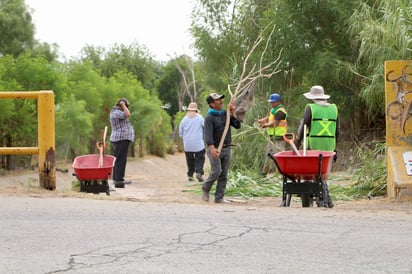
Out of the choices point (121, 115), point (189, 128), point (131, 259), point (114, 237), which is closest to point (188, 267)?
point (131, 259)

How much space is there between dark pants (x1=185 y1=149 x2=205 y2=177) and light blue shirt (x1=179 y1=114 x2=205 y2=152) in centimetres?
15

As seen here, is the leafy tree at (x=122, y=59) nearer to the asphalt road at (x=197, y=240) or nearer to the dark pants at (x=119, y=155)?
the dark pants at (x=119, y=155)

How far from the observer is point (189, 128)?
1920cm

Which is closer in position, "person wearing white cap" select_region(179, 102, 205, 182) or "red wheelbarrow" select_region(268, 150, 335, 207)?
"red wheelbarrow" select_region(268, 150, 335, 207)

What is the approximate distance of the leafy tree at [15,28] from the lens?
158ft

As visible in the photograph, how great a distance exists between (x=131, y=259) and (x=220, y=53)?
19.8 m

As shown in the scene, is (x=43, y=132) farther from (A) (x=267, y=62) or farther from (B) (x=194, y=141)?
(A) (x=267, y=62)

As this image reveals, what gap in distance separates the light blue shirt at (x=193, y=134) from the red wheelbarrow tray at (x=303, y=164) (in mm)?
7626

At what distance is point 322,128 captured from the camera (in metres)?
12.1

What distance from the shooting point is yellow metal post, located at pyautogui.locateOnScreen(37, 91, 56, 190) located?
1259 cm

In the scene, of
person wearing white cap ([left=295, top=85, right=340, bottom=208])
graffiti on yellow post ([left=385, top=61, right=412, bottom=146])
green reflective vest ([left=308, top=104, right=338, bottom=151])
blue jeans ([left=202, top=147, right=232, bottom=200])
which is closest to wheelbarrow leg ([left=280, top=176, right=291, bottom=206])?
person wearing white cap ([left=295, top=85, right=340, bottom=208])

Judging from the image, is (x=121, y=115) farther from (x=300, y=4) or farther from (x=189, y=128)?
(x=300, y=4)

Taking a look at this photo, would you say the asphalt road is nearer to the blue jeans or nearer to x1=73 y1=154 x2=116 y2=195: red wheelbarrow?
the blue jeans

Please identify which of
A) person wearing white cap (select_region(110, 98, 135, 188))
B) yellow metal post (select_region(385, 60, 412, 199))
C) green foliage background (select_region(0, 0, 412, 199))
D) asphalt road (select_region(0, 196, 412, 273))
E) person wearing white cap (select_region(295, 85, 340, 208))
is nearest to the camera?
asphalt road (select_region(0, 196, 412, 273))
